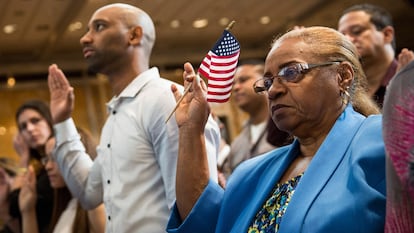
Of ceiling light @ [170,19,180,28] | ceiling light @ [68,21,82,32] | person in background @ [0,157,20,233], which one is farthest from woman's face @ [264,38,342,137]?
ceiling light @ [170,19,180,28]

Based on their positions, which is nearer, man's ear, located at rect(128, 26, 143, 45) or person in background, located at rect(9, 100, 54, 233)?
man's ear, located at rect(128, 26, 143, 45)

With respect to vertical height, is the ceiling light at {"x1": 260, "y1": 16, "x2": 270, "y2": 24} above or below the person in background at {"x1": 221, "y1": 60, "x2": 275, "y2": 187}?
below

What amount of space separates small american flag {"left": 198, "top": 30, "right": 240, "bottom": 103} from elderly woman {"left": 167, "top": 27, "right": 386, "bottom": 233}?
6 cm

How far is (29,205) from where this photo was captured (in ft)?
13.1

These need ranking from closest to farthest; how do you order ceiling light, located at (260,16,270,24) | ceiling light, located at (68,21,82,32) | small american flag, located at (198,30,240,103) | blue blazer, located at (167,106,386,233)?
blue blazer, located at (167,106,386,233) < small american flag, located at (198,30,240,103) < ceiling light, located at (68,21,82,32) < ceiling light, located at (260,16,270,24)

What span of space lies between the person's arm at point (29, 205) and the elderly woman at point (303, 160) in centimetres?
195

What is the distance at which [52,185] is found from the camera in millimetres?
3900

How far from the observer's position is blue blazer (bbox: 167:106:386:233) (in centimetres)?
167

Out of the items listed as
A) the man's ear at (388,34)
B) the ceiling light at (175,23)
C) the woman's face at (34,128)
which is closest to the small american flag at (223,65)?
the man's ear at (388,34)

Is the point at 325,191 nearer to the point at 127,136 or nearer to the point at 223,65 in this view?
the point at 223,65

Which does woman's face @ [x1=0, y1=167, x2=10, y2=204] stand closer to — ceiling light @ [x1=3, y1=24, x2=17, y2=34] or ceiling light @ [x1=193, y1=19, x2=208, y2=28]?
ceiling light @ [x1=3, y1=24, x2=17, y2=34]

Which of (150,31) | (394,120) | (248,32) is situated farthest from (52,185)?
(248,32)

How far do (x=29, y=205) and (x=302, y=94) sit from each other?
2427mm

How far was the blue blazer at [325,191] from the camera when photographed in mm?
1674
